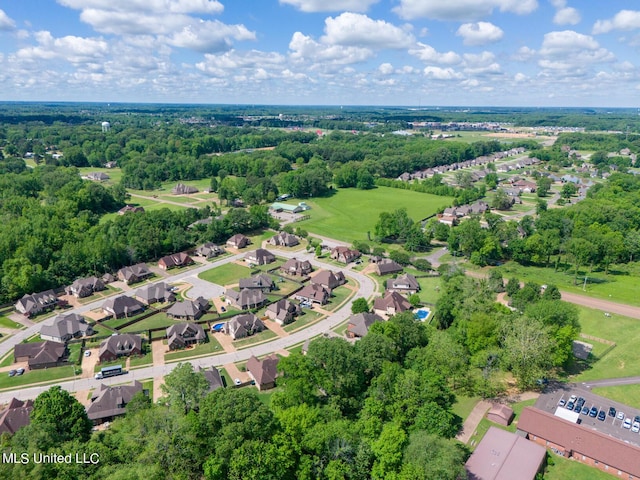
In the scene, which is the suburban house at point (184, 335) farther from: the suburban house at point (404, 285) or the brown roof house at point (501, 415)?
the brown roof house at point (501, 415)

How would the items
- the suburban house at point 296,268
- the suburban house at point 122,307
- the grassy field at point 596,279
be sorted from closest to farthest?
the suburban house at point 122,307 < the grassy field at point 596,279 < the suburban house at point 296,268

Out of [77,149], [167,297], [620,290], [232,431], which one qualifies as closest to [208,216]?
[167,297]

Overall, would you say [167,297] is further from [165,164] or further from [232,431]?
[165,164]

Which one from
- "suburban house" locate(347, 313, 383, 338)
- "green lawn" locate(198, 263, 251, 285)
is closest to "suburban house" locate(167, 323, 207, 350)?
"green lawn" locate(198, 263, 251, 285)

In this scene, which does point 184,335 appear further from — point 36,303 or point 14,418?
point 36,303

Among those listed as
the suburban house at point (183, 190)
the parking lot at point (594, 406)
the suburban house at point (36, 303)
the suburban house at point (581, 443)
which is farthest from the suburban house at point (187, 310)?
the suburban house at point (183, 190)

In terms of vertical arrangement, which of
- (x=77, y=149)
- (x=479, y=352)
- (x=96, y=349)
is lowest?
(x=96, y=349)
